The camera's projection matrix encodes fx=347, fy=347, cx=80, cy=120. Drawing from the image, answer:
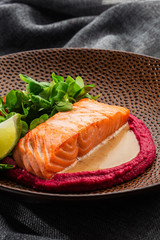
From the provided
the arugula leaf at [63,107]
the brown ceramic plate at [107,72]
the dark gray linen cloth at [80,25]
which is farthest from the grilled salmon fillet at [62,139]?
the dark gray linen cloth at [80,25]

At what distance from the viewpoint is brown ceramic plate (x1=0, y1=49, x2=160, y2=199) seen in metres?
3.50

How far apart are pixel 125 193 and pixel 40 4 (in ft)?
12.1

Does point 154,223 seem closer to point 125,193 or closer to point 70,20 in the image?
point 125,193

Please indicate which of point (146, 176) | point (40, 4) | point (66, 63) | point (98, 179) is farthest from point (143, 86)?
point (40, 4)

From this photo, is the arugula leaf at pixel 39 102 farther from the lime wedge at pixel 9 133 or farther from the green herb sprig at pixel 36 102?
the lime wedge at pixel 9 133

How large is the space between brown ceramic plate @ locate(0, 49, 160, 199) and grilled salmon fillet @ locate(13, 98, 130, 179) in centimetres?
71

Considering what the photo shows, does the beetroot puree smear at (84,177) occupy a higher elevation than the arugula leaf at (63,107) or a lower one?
lower

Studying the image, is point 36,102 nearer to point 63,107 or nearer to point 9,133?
point 63,107

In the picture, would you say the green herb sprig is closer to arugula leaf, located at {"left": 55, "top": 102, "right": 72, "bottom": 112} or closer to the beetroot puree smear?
arugula leaf, located at {"left": 55, "top": 102, "right": 72, "bottom": 112}

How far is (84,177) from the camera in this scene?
2.34 metres

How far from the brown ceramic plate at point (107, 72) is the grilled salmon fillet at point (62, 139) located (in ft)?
2.32

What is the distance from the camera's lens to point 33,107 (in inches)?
107

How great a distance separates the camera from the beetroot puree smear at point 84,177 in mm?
2277

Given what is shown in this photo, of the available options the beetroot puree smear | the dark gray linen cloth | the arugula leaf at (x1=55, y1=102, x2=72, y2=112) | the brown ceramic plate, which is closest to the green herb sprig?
the arugula leaf at (x1=55, y1=102, x2=72, y2=112)
